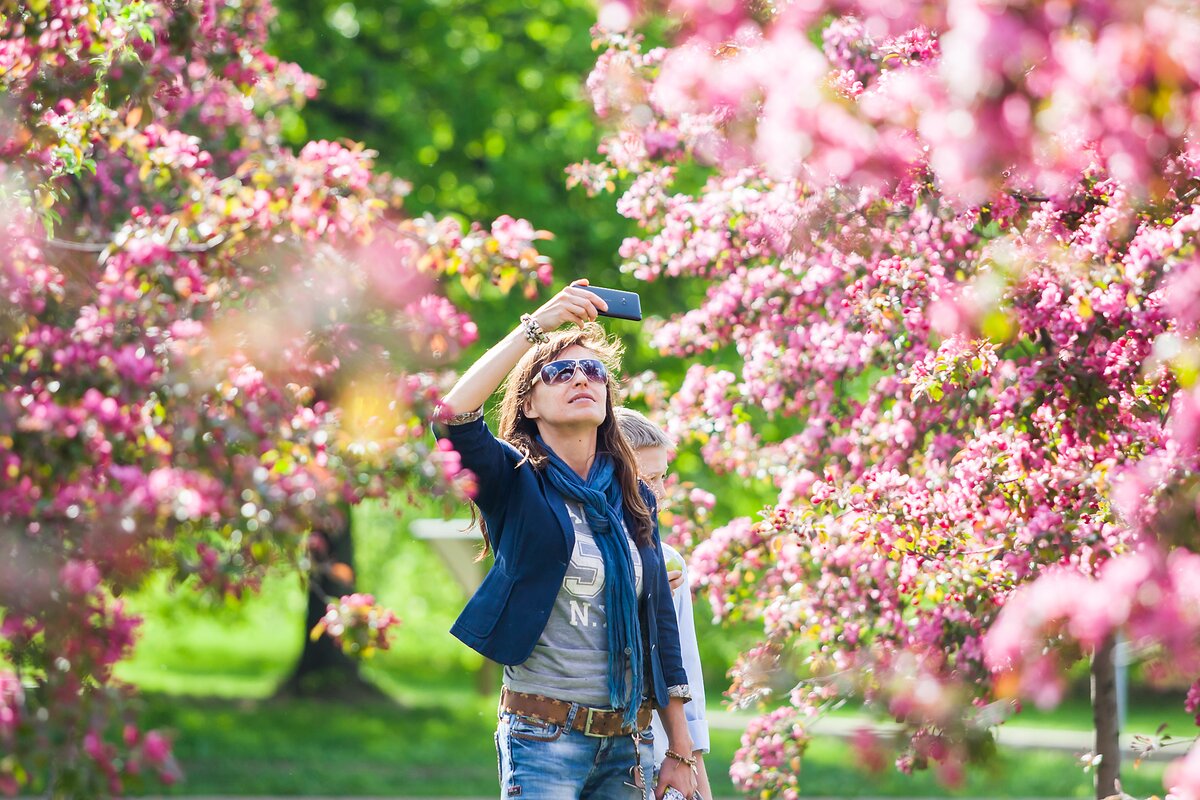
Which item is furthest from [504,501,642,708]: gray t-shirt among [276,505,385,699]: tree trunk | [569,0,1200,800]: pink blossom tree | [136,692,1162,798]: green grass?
[276,505,385,699]: tree trunk

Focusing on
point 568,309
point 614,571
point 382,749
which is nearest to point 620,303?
point 568,309

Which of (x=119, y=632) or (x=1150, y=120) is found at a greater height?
(x=1150, y=120)

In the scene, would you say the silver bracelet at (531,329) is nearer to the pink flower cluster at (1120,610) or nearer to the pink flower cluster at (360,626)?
the pink flower cluster at (360,626)

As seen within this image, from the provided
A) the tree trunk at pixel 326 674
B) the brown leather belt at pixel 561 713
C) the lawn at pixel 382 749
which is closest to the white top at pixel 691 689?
the brown leather belt at pixel 561 713

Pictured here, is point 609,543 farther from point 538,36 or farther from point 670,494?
point 538,36

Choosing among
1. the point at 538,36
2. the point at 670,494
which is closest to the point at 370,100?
the point at 538,36

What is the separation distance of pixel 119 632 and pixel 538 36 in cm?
1194

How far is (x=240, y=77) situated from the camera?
600 cm

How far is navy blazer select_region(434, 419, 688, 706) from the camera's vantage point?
347 cm

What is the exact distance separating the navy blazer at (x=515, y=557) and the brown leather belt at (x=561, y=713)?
0.40 feet

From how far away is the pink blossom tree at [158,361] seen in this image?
9.62 ft

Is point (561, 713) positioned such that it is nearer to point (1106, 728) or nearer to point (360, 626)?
point (360, 626)

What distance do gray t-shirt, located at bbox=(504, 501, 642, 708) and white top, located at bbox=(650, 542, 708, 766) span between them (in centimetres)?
35

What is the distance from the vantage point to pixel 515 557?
3.55 metres
